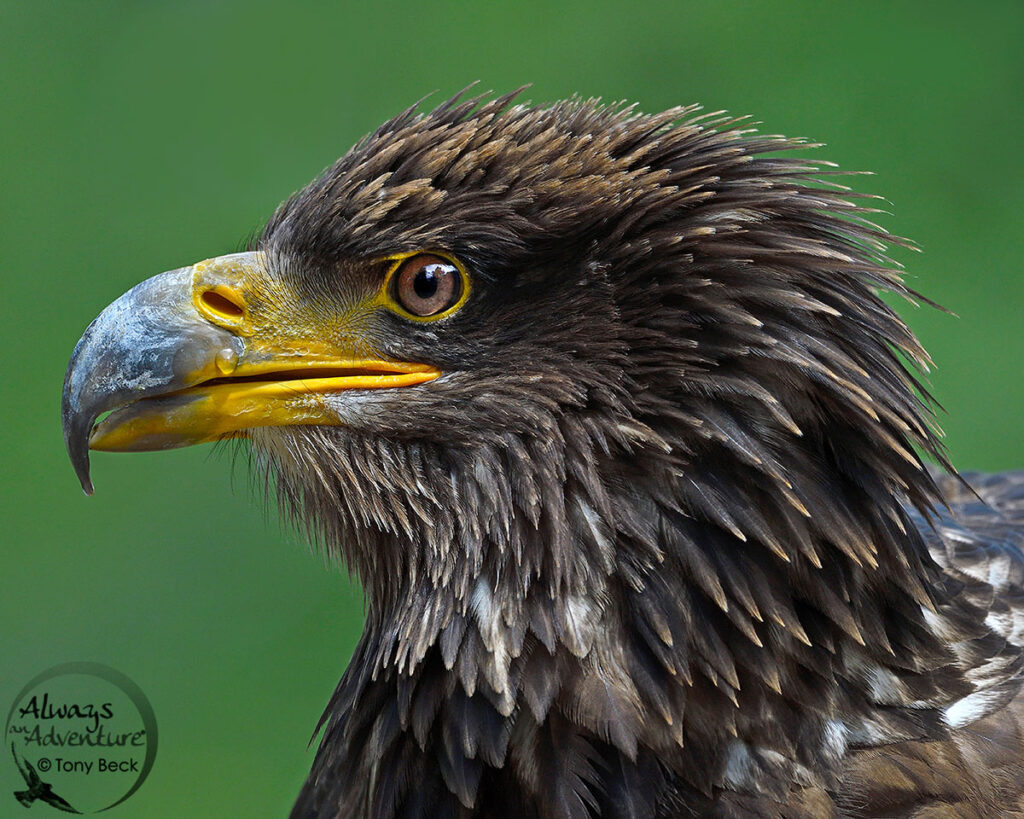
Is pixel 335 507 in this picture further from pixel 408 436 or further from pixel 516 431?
pixel 516 431

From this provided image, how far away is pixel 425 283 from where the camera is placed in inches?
114

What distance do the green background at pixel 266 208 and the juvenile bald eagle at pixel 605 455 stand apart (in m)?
3.14

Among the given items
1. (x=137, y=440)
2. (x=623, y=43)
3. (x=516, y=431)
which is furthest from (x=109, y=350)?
(x=623, y=43)

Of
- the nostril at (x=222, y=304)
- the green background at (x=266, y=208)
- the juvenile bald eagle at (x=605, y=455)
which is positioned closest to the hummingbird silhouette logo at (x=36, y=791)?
the green background at (x=266, y=208)

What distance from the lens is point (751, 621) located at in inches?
105

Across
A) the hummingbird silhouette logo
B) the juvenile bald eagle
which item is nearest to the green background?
the hummingbird silhouette logo

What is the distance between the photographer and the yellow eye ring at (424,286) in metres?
2.88

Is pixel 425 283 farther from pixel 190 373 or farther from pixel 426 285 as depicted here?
pixel 190 373

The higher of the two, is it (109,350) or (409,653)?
(109,350)

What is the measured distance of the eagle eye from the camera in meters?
2.88

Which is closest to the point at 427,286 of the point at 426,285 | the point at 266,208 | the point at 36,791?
the point at 426,285

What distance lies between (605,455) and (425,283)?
554mm

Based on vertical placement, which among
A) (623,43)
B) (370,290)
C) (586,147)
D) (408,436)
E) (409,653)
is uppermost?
(623,43)

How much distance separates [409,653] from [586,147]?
1146mm
